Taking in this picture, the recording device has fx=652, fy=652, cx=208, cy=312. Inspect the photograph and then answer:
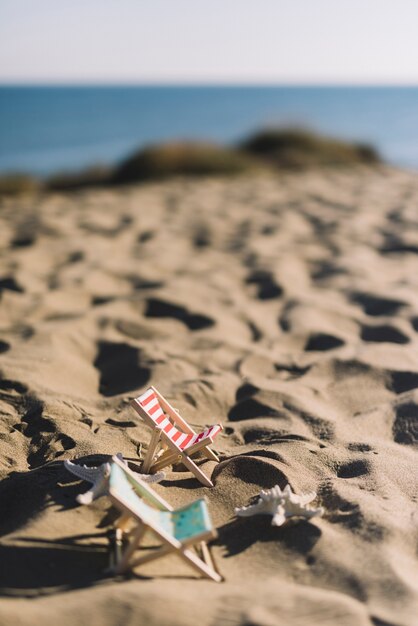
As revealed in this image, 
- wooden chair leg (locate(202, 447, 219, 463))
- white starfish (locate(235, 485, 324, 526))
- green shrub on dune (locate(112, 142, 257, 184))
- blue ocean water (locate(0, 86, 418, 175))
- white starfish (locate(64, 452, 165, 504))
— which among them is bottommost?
blue ocean water (locate(0, 86, 418, 175))

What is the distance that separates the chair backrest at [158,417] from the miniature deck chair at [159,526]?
37 cm

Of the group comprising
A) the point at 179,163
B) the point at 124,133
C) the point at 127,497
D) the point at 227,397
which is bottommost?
the point at 124,133

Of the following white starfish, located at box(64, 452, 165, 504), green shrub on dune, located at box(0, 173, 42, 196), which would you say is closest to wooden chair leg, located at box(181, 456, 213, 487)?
white starfish, located at box(64, 452, 165, 504)

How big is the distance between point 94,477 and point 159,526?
16.1 inches

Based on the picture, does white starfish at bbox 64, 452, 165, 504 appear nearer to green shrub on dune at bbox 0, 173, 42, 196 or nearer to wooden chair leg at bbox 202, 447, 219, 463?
wooden chair leg at bbox 202, 447, 219, 463

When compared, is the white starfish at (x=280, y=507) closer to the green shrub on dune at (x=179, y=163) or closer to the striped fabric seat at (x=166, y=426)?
the striped fabric seat at (x=166, y=426)

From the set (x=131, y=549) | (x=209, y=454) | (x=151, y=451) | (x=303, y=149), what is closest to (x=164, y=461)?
(x=151, y=451)

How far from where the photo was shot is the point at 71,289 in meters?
5.01

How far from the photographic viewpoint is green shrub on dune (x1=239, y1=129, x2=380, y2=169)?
1291 centimetres

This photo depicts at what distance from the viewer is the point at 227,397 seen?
11.2ft

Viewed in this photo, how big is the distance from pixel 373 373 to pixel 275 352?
63 cm

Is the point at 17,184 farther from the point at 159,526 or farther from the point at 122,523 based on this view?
the point at 159,526

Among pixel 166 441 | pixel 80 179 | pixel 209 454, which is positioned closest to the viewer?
pixel 166 441

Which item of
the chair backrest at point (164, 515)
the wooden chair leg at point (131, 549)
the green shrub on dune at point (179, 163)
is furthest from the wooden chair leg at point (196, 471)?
the green shrub on dune at point (179, 163)
